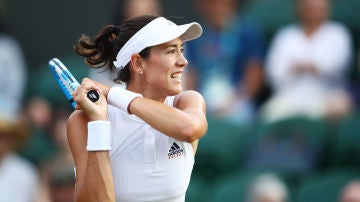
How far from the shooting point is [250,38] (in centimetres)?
747

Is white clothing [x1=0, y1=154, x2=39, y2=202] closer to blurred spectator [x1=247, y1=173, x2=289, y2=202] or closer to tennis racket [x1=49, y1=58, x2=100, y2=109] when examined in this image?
blurred spectator [x1=247, y1=173, x2=289, y2=202]

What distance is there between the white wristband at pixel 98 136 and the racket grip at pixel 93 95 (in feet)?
0.34

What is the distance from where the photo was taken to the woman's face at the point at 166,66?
12.5ft

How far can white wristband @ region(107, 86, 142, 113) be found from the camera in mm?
3736

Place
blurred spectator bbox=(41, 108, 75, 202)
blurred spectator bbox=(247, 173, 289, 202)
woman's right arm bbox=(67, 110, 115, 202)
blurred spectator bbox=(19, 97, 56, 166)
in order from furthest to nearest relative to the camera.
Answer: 1. blurred spectator bbox=(19, 97, 56, 166)
2. blurred spectator bbox=(247, 173, 289, 202)
3. blurred spectator bbox=(41, 108, 75, 202)
4. woman's right arm bbox=(67, 110, 115, 202)

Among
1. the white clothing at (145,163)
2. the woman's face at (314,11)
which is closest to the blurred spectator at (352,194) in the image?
the woman's face at (314,11)

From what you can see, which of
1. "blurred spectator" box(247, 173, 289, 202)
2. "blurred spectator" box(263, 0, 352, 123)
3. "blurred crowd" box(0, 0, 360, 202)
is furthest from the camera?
"blurred spectator" box(263, 0, 352, 123)

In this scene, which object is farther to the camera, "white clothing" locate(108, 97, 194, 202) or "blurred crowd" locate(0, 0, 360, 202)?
"blurred crowd" locate(0, 0, 360, 202)

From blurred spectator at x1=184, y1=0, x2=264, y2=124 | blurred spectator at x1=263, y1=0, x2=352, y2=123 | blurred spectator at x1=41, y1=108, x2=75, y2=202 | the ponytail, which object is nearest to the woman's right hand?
the ponytail

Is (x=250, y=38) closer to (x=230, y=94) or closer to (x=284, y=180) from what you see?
(x=230, y=94)

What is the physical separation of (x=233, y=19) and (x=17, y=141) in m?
2.10

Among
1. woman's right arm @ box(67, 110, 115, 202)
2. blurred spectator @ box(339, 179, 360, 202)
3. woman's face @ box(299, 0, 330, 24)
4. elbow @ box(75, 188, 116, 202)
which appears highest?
woman's right arm @ box(67, 110, 115, 202)

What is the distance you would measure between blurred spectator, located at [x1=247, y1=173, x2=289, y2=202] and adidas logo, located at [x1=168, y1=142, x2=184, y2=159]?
218 cm

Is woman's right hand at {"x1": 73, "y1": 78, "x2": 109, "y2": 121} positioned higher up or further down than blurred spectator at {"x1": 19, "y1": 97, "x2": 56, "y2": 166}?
higher up
